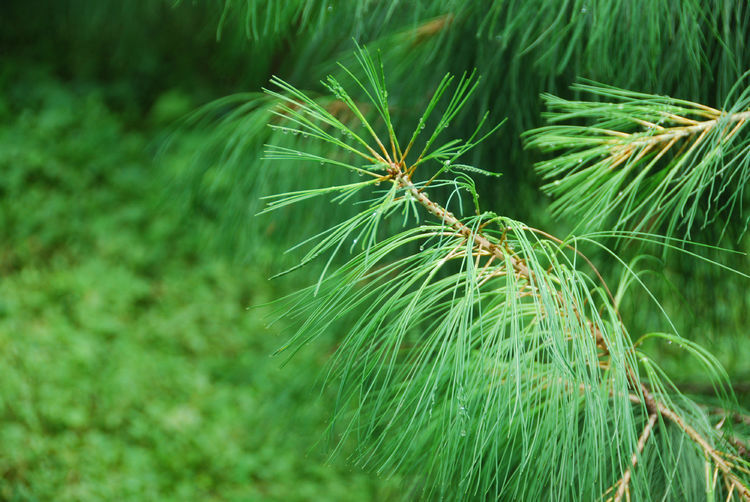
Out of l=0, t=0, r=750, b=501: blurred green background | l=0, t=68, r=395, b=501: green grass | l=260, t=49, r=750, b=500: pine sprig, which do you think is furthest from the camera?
l=0, t=68, r=395, b=501: green grass

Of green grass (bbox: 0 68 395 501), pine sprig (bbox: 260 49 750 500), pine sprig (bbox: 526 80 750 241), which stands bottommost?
green grass (bbox: 0 68 395 501)

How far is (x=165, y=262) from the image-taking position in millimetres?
2146

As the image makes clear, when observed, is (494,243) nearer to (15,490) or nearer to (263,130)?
(263,130)

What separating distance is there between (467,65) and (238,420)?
56.7 inches

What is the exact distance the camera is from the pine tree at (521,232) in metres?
0.43

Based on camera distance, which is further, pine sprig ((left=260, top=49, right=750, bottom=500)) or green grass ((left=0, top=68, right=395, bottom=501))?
green grass ((left=0, top=68, right=395, bottom=501))

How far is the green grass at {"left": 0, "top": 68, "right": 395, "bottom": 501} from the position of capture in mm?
1709

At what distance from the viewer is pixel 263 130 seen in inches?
31.7

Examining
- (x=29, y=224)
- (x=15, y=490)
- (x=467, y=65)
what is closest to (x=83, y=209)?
(x=29, y=224)

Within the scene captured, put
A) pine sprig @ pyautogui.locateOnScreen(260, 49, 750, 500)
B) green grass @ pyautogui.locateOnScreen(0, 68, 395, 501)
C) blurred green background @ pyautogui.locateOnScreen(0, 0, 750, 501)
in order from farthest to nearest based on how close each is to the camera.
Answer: green grass @ pyautogui.locateOnScreen(0, 68, 395, 501) < blurred green background @ pyautogui.locateOnScreen(0, 0, 750, 501) < pine sprig @ pyautogui.locateOnScreen(260, 49, 750, 500)

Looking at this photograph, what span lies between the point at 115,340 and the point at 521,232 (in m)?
1.77

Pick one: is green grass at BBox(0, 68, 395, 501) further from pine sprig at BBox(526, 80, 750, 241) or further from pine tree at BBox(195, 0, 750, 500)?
pine sprig at BBox(526, 80, 750, 241)

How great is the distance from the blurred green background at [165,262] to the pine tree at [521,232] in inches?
0.7

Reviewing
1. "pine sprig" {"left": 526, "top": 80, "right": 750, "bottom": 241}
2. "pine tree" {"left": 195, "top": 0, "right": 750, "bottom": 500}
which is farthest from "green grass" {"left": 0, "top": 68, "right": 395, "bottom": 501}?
"pine sprig" {"left": 526, "top": 80, "right": 750, "bottom": 241}
